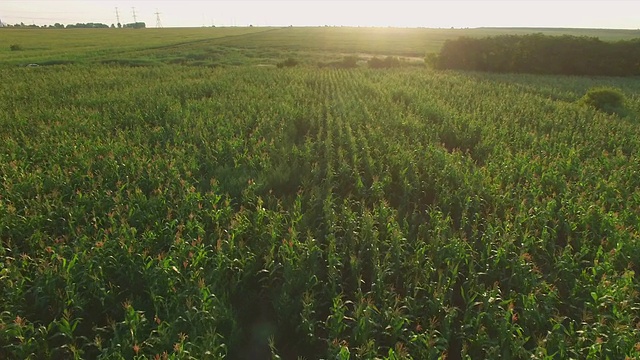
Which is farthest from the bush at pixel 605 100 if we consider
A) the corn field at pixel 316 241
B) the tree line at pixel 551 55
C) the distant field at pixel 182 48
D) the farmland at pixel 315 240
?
the distant field at pixel 182 48

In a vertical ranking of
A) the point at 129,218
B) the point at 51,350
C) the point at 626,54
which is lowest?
the point at 51,350

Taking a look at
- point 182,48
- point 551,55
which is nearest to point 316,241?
point 551,55

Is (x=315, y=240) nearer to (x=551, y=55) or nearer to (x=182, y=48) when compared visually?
(x=551, y=55)

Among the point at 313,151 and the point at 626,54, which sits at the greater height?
the point at 626,54

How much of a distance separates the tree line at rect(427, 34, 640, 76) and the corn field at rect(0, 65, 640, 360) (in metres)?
24.6

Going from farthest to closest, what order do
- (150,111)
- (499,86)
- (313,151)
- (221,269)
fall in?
(499,86)
(150,111)
(313,151)
(221,269)

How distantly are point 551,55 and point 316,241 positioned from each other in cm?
3543

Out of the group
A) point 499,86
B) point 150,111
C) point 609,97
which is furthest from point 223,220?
point 499,86

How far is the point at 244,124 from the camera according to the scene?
12141 mm

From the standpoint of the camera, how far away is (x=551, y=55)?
33031mm

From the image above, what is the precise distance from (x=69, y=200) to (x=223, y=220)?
305cm

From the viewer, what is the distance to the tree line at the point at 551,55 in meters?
32.2

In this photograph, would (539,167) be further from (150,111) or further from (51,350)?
(150,111)

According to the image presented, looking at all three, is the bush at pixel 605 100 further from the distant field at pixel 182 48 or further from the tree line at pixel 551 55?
the distant field at pixel 182 48
